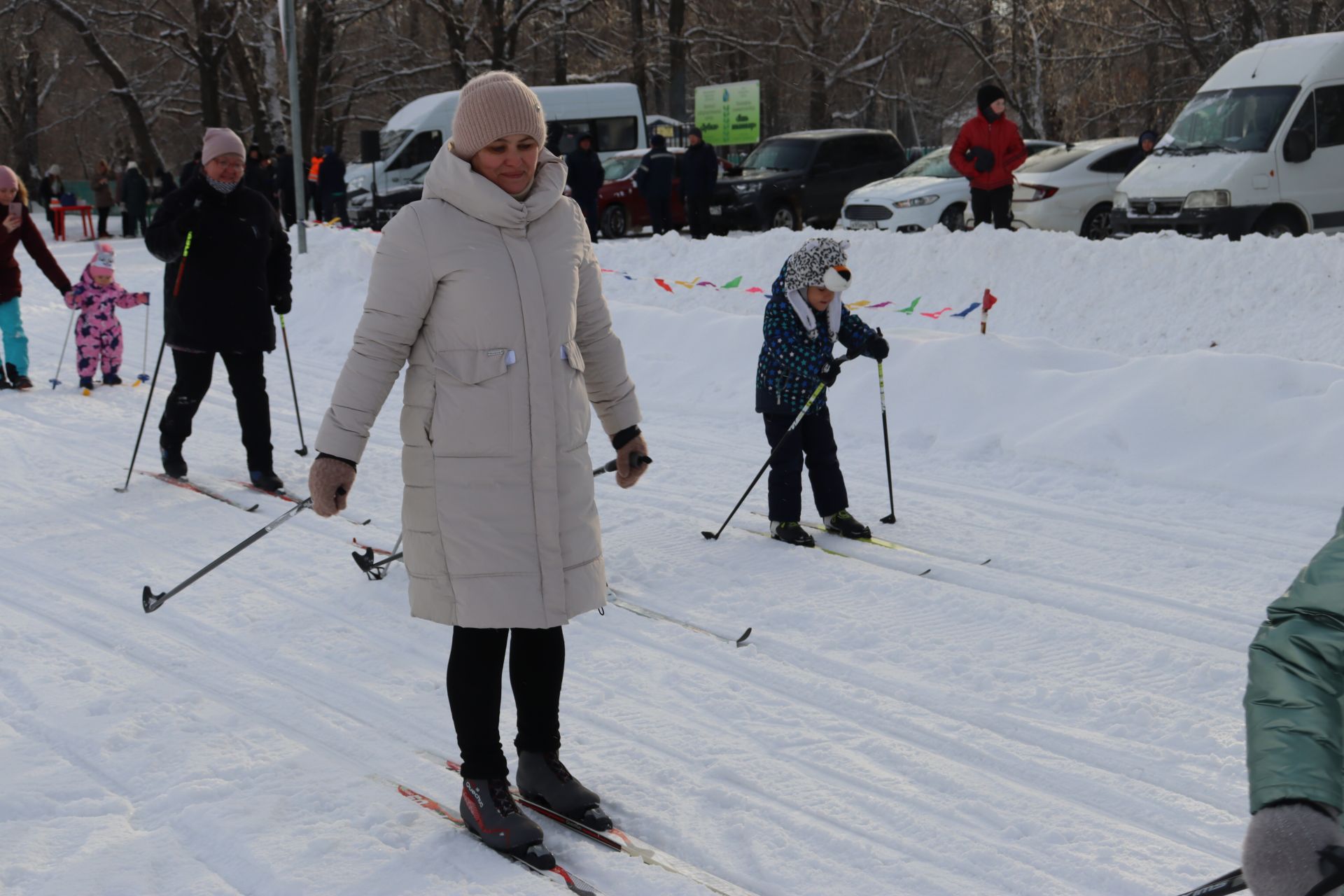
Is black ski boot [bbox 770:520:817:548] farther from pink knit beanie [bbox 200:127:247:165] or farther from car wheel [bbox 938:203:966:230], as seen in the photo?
car wheel [bbox 938:203:966:230]

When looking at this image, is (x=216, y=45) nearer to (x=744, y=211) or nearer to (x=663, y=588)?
(x=744, y=211)

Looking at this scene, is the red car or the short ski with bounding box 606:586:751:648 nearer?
the short ski with bounding box 606:586:751:648

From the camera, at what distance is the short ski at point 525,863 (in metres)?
3.22

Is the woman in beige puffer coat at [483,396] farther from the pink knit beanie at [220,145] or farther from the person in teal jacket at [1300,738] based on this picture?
the pink knit beanie at [220,145]

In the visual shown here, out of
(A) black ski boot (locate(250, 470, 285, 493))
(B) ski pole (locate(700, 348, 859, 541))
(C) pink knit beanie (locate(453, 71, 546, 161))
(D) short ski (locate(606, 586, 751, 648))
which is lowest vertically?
(D) short ski (locate(606, 586, 751, 648))

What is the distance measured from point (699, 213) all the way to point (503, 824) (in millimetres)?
15739

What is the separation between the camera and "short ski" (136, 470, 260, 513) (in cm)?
698

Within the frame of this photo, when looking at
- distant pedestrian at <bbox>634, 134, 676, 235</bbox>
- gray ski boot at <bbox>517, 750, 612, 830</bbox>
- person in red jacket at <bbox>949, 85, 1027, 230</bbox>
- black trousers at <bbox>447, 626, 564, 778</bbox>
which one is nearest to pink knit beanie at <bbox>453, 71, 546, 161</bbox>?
black trousers at <bbox>447, 626, 564, 778</bbox>

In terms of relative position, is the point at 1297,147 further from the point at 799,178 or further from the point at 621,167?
the point at 621,167

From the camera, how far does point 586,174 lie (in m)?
18.8

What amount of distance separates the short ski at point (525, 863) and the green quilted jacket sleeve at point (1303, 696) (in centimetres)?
188

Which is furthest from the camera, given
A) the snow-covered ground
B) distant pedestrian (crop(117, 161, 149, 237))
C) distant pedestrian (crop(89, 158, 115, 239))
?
distant pedestrian (crop(89, 158, 115, 239))

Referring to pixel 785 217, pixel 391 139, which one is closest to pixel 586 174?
pixel 785 217

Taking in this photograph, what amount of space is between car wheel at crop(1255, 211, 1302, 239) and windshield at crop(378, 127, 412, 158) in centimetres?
1598
